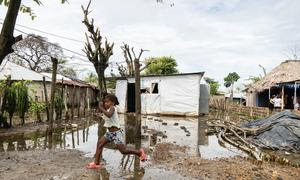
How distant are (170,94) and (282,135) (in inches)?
504

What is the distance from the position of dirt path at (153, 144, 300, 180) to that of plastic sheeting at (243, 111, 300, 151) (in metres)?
2.40

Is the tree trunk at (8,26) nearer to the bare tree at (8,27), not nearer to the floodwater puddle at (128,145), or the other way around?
the bare tree at (8,27)

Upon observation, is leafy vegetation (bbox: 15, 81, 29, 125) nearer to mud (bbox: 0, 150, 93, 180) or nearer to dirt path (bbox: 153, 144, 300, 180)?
mud (bbox: 0, 150, 93, 180)

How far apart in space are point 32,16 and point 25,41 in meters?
41.0

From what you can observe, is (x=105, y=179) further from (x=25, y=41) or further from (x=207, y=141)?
(x=25, y=41)

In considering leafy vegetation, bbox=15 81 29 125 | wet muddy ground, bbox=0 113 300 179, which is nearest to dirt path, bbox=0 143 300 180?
wet muddy ground, bbox=0 113 300 179

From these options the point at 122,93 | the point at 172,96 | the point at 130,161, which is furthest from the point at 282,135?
the point at 122,93

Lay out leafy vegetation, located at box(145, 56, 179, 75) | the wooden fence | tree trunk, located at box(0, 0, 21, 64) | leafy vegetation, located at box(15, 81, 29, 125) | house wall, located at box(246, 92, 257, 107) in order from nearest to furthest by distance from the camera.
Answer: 1. tree trunk, located at box(0, 0, 21, 64)
2. leafy vegetation, located at box(15, 81, 29, 125)
3. the wooden fence
4. house wall, located at box(246, 92, 257, 107)
5. leafy vegetation, located at box(145, 56, 179, 75)

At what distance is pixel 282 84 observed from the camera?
21422mm

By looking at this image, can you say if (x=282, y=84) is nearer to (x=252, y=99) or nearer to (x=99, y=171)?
(x=252, y=99)

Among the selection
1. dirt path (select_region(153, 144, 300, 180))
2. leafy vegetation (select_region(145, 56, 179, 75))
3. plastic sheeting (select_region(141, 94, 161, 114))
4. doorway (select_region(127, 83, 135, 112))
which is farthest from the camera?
leafy vegetation (select_region(145, 56, 179, 75))

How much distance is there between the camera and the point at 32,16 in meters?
3.70

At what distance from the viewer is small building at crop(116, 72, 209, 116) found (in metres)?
21.6

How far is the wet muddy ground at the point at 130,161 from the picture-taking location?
5980 mm
